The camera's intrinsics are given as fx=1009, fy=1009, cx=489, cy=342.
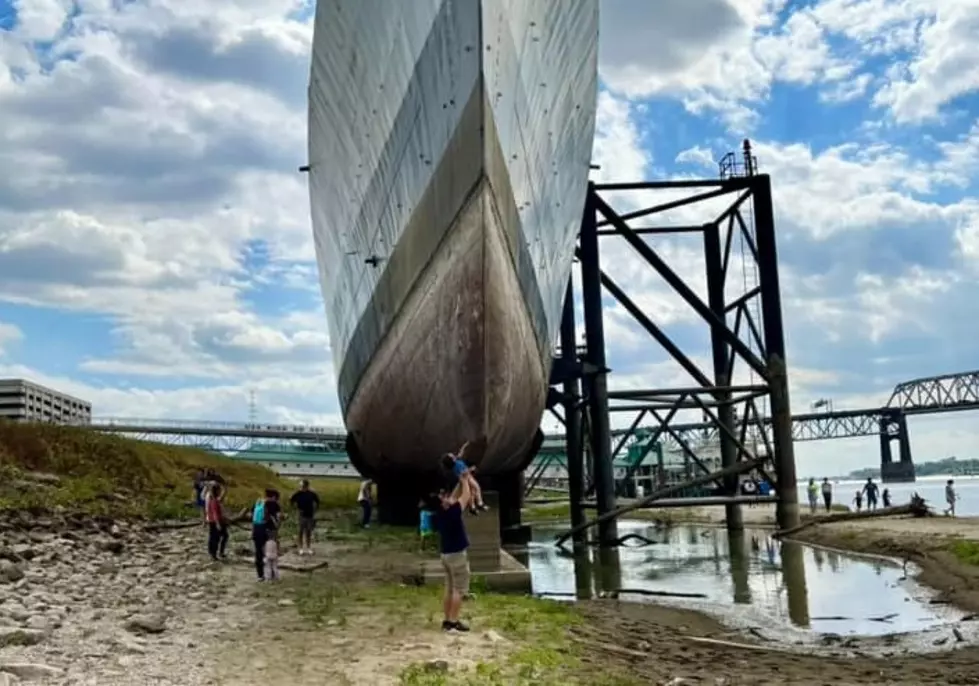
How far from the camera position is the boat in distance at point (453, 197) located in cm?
1138

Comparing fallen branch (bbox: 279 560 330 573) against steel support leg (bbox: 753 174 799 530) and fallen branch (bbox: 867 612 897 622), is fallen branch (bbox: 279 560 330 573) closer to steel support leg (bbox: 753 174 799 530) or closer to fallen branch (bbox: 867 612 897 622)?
fallen branch (bbox: 867 612 897 622)

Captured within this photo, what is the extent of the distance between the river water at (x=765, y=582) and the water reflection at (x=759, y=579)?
0.04ft

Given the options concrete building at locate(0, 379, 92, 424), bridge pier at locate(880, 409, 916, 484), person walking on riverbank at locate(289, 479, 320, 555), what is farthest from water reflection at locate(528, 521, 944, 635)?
bridge pier at locate(880, 409, 916, 484)

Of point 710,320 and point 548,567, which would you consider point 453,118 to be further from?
point 710,320

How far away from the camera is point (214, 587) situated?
10.4m

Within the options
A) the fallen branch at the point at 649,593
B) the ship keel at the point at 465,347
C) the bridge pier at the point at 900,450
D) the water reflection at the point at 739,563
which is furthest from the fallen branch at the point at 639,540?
the bridge pier at the point at 900,450

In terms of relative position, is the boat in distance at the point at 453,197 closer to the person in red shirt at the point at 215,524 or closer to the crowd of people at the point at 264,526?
the crowd of people at the point at 264,526

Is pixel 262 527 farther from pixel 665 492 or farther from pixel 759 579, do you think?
pixel 665 492

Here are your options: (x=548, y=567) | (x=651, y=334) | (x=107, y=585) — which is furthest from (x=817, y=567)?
(x=107, y=585)

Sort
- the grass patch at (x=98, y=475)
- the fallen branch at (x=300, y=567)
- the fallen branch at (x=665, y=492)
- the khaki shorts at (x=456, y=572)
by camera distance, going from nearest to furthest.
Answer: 1. the khaki shorts at (x=456, y=572)
2. the fallen branch at (x=300, y=567)
3. the grass patch at (x=98, y=475)
4. the fallen branch at (x=665, y=492)

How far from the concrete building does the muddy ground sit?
2744 cm

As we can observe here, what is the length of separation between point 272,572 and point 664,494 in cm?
1407

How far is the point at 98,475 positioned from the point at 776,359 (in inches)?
654

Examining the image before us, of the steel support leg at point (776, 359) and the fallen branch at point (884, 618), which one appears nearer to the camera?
the fallen branch at point (884, 618)
